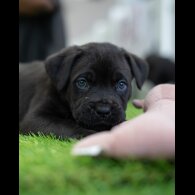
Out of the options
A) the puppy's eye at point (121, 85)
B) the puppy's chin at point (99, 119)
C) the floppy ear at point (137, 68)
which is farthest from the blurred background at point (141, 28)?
the puppy's chin at point (99, 119)

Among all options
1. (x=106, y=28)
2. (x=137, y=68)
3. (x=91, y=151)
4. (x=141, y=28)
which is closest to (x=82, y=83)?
(x=137, y=68)

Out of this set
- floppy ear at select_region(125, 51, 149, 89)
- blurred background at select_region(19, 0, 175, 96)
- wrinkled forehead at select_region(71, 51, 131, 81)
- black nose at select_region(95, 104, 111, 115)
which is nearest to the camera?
black nose at select_region(95, 104, 111, 115)

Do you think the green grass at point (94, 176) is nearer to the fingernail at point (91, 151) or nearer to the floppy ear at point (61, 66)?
the fingernail at point (91, 151)

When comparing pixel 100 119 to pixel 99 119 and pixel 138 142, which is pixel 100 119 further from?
pixel 138 142

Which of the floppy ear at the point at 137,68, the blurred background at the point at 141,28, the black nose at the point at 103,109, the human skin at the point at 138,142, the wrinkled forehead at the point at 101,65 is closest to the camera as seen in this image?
the human skin at the point at 138,142

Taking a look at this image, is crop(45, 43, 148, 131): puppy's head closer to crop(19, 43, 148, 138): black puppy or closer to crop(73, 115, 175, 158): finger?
crop(19, 43, 148, 138): black puppy

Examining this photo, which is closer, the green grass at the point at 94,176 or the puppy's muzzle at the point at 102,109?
the green grass at the point at 94,176

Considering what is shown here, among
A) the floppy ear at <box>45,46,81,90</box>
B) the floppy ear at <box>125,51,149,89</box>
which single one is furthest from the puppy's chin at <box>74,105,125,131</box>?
the floppy ear at <box>125,51,149,89</box>
